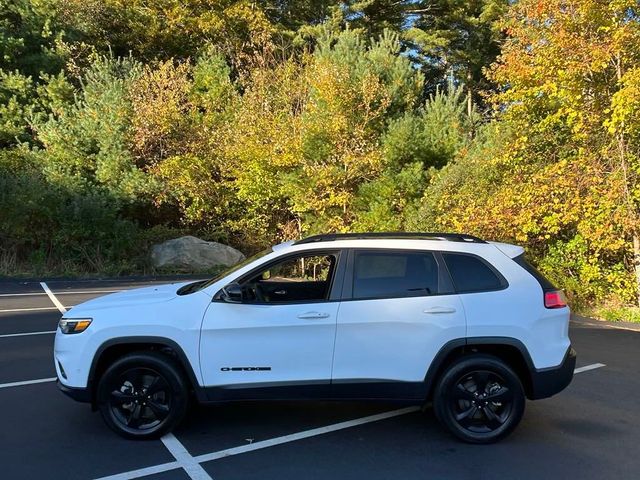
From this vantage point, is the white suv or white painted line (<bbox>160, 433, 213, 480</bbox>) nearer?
white painted line (<bbox>160, 433, 213, 480</bbox>)

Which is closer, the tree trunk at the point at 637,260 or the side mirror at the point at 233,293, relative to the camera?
the side mirror at the point at 233,293

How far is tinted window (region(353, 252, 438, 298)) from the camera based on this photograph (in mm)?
4661

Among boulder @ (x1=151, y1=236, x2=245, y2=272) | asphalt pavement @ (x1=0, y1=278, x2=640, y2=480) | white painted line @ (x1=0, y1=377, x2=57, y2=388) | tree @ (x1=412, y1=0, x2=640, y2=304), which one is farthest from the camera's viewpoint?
boulder @ (x1=151, y1=236, x2=245, y2=272)

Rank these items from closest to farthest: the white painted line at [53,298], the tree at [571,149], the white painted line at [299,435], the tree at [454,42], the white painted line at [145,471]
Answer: the white painted line at [145,471], the white painted line at [299,435], the tree at [571,149], the white painted line at [53,298], the tree at [454,42]

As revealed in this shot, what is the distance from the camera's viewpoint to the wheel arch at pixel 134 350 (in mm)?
4496

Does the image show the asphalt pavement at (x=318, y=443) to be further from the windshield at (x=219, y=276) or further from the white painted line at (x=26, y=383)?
the windshield at (x=219, y=276)

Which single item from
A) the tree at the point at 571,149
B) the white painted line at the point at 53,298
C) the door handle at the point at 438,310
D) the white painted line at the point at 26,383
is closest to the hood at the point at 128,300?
the white painted line at the point at 26,383

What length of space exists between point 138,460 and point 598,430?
3805mm

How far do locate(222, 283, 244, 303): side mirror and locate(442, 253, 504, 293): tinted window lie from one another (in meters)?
1.72

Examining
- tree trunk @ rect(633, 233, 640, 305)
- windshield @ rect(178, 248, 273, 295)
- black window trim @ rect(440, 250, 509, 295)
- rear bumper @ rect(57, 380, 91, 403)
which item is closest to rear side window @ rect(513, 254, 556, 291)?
black window trim @ rect(440, 250, 509, 295)

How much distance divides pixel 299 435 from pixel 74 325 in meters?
2.04

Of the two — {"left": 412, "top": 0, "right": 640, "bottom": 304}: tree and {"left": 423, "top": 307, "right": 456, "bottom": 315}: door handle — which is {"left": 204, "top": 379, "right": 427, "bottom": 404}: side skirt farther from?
{"left": 412, "top": 0, "right": 640, "bottom": 304}: tree

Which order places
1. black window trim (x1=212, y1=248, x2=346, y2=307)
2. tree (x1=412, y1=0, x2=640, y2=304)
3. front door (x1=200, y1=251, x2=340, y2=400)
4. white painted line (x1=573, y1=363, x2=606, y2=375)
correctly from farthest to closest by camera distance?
1. tree (x1=412, y1=0, x2=640, y2=304)
2. white painted line (x1=573, y1=363, x2=606, y2=375)
3. black window trim (x1=212, y1=248, x2=346, y2=307)
4. front door (x1=200, y1=251, x2=340, y2=400)

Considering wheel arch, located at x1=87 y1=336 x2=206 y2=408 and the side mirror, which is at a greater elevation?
the side mirror
